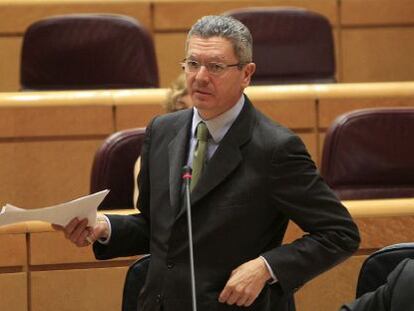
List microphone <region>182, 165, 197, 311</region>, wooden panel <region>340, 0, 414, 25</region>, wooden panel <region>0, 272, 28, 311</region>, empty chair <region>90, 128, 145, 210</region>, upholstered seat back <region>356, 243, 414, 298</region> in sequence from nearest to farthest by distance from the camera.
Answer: microphone <region>182, 165, 197, 311</region> → upholstered seat back <region>356, 243, 414, 298</region> → wooden panel <region>0, 272, 28, 311</region> → empty chair <region>90, 128, 145, 210</region> → wooden panel <region>340, 0, 414, 25</region>

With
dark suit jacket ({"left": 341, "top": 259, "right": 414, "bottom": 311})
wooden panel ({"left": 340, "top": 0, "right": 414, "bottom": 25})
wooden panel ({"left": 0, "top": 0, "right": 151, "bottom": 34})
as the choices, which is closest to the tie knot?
dark suit jacket ({"left": 341, "top": 259, "right": 414, "bottom": 311})

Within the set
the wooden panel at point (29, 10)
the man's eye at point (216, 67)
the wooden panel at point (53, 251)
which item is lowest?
the wooden panel at point (53, 251)

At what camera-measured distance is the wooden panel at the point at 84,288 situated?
4.61 ft

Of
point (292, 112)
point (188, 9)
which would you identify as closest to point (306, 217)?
point (292, 112)

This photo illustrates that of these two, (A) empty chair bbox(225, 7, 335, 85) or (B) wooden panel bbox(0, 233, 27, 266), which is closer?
(B) wooden panel bbox(0, 233, 27, 266)

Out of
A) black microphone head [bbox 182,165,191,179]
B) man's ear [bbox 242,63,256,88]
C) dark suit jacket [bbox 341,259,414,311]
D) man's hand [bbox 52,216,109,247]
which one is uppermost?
man's ear [bbox 242,63,256,88]

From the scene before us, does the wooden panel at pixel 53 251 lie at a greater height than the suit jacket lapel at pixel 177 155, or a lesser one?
lesser

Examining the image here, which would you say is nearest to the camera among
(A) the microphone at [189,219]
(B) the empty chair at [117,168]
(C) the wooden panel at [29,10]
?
(A) the microphone at [189,219]

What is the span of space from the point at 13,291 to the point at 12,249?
2.3 inches

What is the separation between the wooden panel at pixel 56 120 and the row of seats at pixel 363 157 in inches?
8.0

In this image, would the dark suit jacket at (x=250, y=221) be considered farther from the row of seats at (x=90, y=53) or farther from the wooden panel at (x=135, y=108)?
the row of seats at (x=90, y=53)

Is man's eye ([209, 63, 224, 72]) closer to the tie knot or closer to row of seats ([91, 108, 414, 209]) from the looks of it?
the tie knot

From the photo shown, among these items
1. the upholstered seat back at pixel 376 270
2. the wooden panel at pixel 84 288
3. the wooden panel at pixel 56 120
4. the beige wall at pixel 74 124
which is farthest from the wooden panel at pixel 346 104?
the upholstered seat back at pixel 376 270

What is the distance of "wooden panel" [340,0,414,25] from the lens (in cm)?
251
